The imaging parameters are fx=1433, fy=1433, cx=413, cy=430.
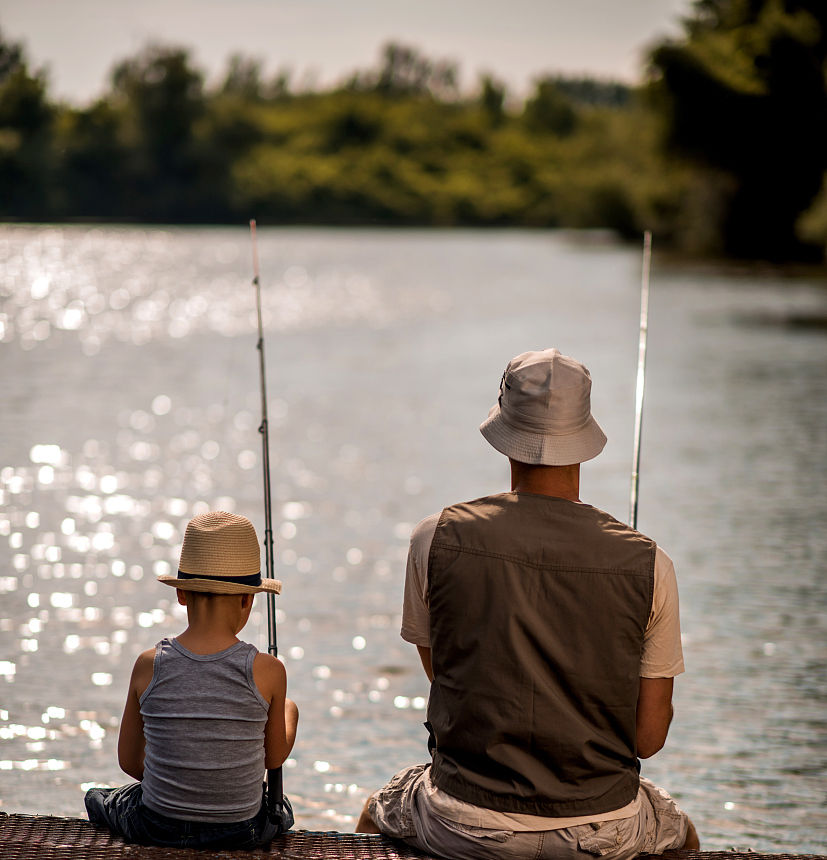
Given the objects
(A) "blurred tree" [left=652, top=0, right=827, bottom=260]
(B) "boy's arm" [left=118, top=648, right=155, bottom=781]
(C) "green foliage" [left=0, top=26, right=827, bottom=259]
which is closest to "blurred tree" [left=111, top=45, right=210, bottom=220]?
(C) "green foliage" [left=0, top=26, right=827, bottom=259]

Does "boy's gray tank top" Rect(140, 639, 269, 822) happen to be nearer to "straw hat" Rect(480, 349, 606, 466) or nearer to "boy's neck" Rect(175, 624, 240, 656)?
"boy's neck" Rect(175, 624, 240, 656)

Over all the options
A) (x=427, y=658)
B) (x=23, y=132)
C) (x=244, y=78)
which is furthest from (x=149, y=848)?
(x=244, y=78)

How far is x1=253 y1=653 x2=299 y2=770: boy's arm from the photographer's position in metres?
2.38

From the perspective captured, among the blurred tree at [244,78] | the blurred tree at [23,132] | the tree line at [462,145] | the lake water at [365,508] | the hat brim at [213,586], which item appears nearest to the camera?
the hat brim at [213,586]

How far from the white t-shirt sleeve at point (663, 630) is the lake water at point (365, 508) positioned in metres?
1.96

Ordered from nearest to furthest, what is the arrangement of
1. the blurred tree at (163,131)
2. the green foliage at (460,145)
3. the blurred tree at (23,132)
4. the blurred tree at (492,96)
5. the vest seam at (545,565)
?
the vest seam at (545,565)
the blurred tree at (23,132)
the green foliage at (460,145)
the blurred tree at (163,131)
the blurred tree at (492,96)

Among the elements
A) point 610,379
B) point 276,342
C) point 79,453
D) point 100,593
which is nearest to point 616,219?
point 276,342

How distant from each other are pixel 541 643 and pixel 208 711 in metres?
0.57

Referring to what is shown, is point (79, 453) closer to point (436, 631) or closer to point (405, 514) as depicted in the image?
point (405, 514)

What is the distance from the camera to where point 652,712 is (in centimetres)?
236

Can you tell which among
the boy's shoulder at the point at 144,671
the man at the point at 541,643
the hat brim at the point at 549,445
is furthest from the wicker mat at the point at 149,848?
the hat brim at the point at 549,445

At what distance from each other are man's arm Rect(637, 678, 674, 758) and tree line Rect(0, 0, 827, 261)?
2595 mm

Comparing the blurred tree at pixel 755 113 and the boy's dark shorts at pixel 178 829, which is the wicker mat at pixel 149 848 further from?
the blurred tree at pixel 755 113

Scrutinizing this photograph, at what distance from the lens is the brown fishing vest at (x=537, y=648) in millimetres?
2207
